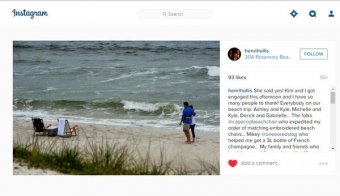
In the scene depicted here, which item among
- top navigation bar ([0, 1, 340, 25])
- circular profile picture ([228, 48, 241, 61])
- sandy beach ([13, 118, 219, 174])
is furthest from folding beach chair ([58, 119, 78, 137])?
circular profile picture ([228, 48, 241, 61])

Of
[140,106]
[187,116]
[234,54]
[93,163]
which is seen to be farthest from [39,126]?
[234,54]

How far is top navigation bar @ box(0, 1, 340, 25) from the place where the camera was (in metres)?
7.43

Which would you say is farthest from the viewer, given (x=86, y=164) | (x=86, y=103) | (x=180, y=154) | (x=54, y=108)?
(x=86, y=103)

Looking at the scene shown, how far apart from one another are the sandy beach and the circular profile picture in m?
2.52

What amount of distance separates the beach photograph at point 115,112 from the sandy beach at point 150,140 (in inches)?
1.1

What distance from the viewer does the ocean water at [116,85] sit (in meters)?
14.8

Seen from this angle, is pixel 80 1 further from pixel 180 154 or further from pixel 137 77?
pixel 137 77

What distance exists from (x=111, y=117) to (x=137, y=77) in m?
5.66

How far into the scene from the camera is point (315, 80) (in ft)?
24.4

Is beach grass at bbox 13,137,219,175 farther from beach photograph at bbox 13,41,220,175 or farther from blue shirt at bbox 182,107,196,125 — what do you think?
blue shirt at bbox 182,107,196,125

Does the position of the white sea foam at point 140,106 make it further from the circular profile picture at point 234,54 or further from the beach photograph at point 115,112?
the circular profile picture at point 234,54

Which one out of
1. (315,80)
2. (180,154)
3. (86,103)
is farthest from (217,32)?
(86,103)

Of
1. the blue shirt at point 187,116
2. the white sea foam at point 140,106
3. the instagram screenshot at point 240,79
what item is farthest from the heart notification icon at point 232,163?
the white sea foam at point 140,106

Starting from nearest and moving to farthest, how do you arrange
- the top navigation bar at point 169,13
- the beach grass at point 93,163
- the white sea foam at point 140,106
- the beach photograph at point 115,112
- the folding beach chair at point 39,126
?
the top navigation bar at point 169,13 → the beach grass at point 93,163 → the beach photograph at point 115,112 → the folding beach chair at point 39,126 → the white sea foam at point 140,106
